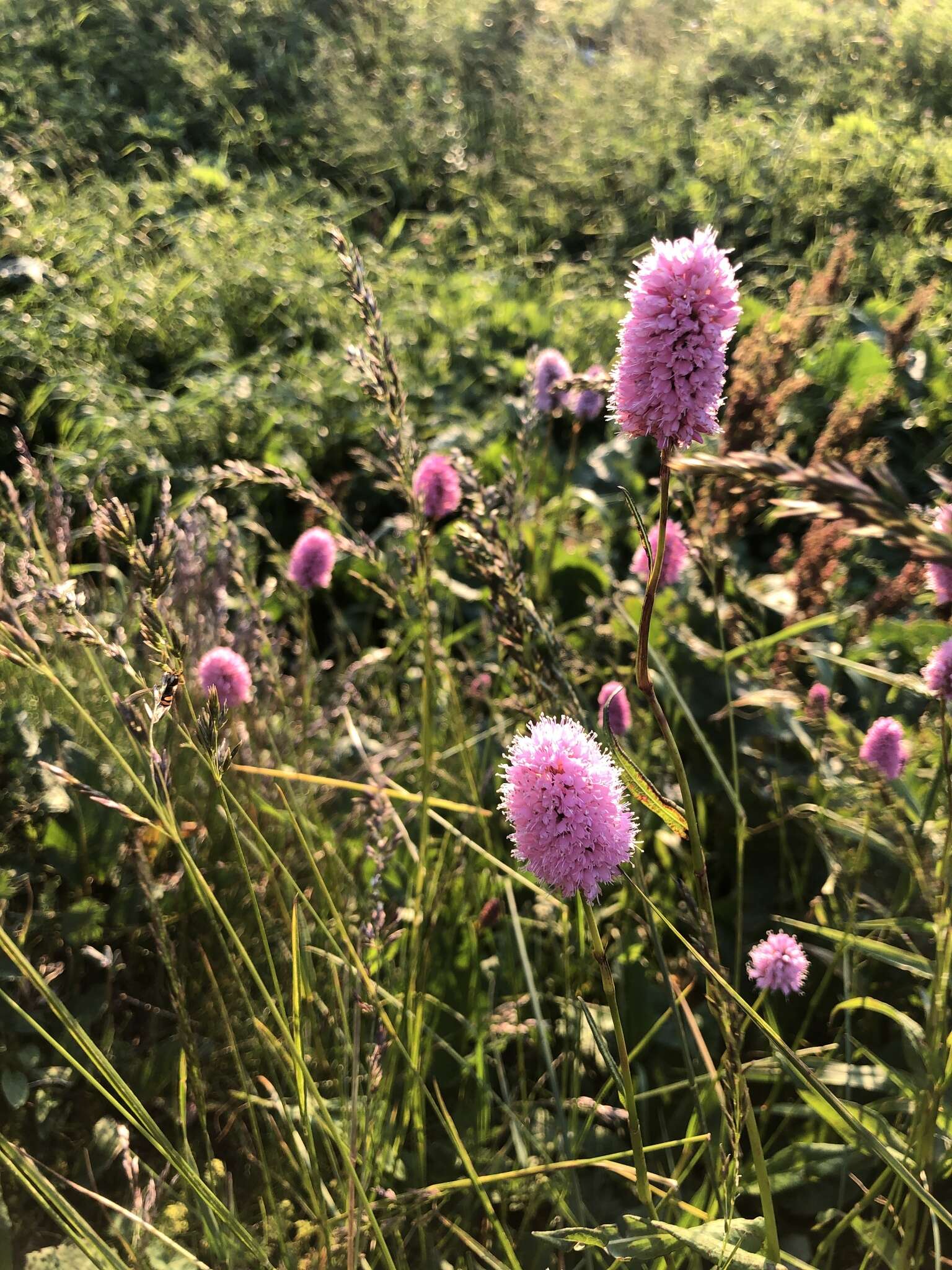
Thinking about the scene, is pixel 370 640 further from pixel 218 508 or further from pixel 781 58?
pixel 781 58

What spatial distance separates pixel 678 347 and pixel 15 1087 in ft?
3.58

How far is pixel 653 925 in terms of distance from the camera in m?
0.88

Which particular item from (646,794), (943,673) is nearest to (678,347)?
(646,794)

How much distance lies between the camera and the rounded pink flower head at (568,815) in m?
0.74

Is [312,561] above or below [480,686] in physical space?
above

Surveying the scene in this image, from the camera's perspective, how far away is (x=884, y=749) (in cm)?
117

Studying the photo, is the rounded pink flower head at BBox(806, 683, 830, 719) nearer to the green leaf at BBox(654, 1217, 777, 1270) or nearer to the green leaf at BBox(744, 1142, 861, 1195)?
the green leaf at BBox(744, 1142, 861, 1195)

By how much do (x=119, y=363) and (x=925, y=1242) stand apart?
3376mm

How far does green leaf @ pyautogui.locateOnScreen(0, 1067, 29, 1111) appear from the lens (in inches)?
44.6

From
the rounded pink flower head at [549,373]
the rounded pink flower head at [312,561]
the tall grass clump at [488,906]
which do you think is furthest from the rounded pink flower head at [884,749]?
the rounded pink flower head at [549,373]

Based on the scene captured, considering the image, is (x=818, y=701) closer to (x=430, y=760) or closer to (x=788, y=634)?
(x=788, y=634)

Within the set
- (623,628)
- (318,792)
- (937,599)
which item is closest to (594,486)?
(623,628)

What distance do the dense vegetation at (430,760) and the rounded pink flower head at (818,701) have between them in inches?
2.8

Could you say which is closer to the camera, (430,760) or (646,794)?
(646,794)
